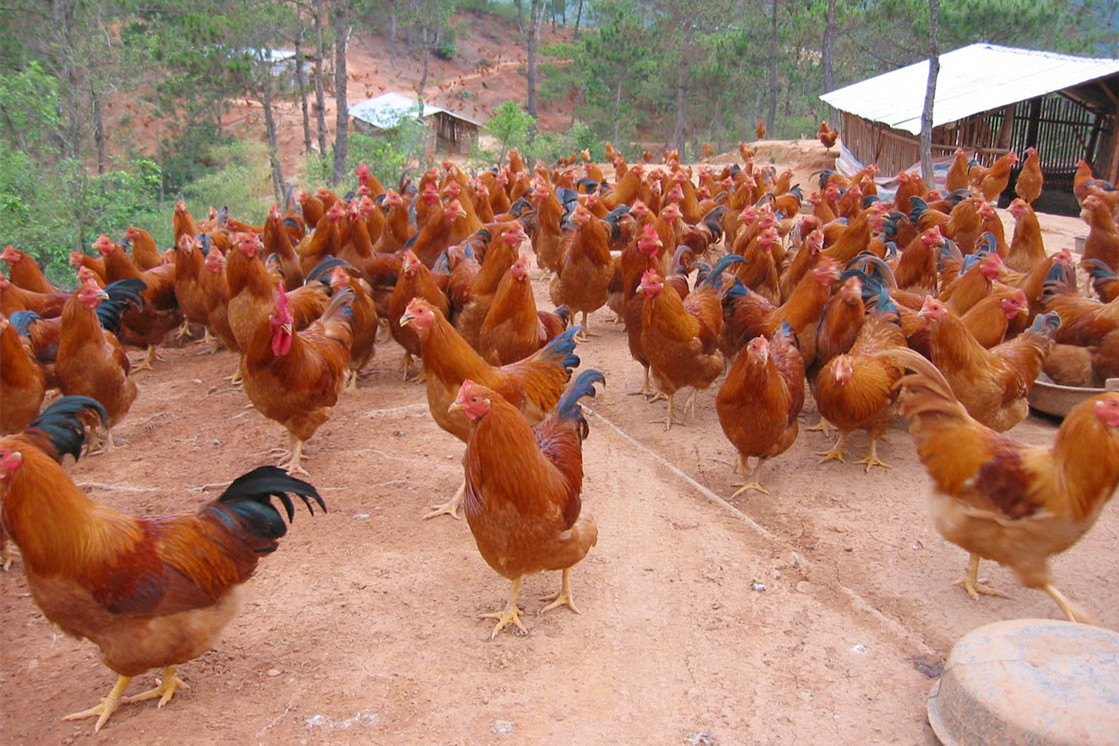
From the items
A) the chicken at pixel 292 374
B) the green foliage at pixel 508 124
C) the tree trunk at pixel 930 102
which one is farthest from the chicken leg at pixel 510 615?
the green foliage at pixel 508 124

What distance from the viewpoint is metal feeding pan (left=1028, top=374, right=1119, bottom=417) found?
6.87m

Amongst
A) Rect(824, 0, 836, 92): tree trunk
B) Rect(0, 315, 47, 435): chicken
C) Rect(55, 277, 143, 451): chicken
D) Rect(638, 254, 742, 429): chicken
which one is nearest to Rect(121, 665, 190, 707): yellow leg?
Rect(55, 277, 143, 451): chicken

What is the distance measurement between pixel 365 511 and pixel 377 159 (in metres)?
15.9

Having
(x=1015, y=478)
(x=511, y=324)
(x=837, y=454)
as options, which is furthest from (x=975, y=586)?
(x=511, y=324)

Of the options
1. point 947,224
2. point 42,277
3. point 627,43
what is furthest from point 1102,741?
point 627,43

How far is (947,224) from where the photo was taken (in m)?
10.4

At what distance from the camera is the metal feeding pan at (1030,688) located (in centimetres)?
322

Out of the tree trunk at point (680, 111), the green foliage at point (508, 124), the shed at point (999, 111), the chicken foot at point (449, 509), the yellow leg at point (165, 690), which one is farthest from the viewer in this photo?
the tree trunk at point (680, 111)

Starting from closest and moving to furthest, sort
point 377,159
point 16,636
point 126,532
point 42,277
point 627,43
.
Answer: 1. point 126,532
2. point 16,636
3. point 42,277
4. point 377,159
5. point 627,43

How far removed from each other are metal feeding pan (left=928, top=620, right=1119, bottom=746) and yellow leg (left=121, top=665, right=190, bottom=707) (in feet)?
12.7

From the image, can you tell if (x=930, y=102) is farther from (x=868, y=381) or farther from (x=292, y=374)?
(x=292, y=374)

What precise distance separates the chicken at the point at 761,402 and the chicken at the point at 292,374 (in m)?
3.32

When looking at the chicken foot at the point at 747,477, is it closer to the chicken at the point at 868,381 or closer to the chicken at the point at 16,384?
the chicken at the point at 868,381

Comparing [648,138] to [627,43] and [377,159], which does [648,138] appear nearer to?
[627,43]
